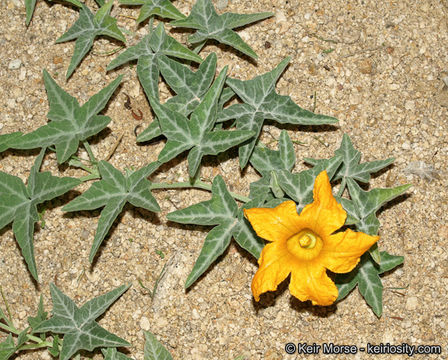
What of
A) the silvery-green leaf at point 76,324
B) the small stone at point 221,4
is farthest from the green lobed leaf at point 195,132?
the silvery-green leaf at point 76,324

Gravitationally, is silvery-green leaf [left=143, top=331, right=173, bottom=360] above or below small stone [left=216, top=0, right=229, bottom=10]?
below

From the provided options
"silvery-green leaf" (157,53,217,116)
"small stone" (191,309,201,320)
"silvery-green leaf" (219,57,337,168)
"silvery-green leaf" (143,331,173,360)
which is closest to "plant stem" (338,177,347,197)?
"silvery-green leaf" (219,57,337,168)

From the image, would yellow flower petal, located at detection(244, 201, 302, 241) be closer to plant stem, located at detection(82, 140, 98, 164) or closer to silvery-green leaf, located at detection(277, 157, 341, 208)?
silvery-green leaf, located at detection(277, 157, 341, 208)

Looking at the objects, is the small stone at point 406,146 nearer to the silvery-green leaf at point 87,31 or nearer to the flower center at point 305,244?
the flower center at point 305,244

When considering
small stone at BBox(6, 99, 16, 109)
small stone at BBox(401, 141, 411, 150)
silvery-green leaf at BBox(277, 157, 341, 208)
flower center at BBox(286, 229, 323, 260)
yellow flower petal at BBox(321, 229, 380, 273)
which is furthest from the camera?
small stone at BBox(6, 99, 16, 109)

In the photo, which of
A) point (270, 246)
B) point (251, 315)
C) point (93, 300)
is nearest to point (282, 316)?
point (251, 315)
